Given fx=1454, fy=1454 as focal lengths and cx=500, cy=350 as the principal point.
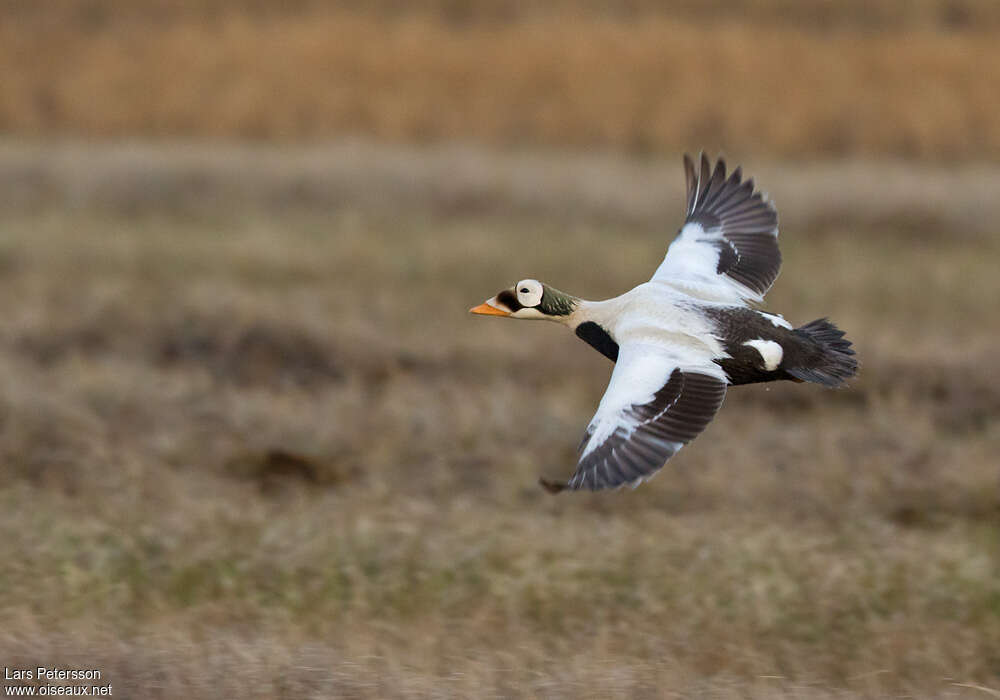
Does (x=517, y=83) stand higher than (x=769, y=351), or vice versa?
(x=517, y=83)

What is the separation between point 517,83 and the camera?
53.5 feet

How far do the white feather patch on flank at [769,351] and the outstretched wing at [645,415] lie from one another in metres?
0.18

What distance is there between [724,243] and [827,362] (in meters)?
0.78

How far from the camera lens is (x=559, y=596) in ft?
17.8

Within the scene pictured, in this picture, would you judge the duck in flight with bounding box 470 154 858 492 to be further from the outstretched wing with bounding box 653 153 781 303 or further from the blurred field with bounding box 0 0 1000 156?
the blurred field with bounding box 0 0 1000 156

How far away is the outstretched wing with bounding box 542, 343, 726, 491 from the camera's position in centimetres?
398

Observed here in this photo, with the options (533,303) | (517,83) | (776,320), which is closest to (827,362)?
(776,320)

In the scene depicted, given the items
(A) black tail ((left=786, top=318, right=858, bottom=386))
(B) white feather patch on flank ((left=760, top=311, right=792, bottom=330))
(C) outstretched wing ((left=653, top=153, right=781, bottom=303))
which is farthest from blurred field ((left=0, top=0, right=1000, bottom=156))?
(B) white feather patch on flank ((left=760, top=311, right=792, bottom=330))

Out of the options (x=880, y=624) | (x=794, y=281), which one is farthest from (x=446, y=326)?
(x=880, y=624)

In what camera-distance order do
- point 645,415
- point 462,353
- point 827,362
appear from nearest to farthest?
1. point 645,415
2. point 827,362
3. point 462,353

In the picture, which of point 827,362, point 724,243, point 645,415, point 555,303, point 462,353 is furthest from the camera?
point 462,353

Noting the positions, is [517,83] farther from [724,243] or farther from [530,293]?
[530,293]

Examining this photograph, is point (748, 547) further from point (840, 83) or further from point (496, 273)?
point (840, 83)

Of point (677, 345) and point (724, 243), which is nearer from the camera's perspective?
point (677, 345)
